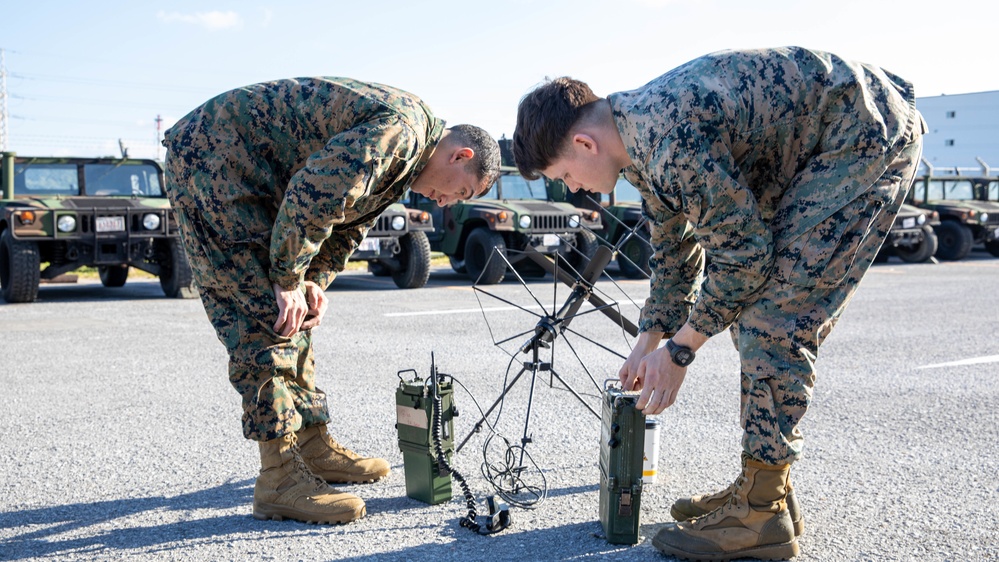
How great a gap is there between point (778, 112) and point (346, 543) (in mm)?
1791

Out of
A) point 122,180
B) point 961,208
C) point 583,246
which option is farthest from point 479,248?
point 961,208

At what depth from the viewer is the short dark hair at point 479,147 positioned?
10.3 ft

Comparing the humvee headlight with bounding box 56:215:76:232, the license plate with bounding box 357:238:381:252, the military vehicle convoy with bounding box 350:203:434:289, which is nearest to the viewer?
the humvee headlight with bounding box 56:215:76:232

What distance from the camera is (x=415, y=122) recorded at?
2992mm

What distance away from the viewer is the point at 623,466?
2.83 metres

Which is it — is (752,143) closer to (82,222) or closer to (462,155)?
(462,155)

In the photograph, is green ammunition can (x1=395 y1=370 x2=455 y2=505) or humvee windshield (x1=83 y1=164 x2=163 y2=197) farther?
humvee windshield (x1=83 y1=164 x2=163 y2=197)

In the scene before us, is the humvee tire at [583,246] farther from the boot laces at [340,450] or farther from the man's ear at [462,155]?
the man's ear at [462,155]

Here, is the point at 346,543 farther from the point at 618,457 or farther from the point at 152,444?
the point at 152,444

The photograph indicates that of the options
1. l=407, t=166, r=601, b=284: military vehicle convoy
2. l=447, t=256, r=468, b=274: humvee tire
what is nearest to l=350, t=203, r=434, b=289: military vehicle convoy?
l=407, t=166, r=601, b=284: military vehicle convoy

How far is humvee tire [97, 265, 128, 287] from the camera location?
11.6m

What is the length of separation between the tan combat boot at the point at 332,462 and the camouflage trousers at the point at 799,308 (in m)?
1.46

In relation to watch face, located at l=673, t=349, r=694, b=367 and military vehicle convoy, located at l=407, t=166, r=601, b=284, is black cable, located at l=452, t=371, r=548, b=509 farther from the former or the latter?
military vehicle convoy, located at l=407, t=166, r=601, b=284

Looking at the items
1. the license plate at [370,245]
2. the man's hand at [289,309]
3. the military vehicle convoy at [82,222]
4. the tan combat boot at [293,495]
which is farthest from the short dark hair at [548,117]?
the license plate at [370,245]
